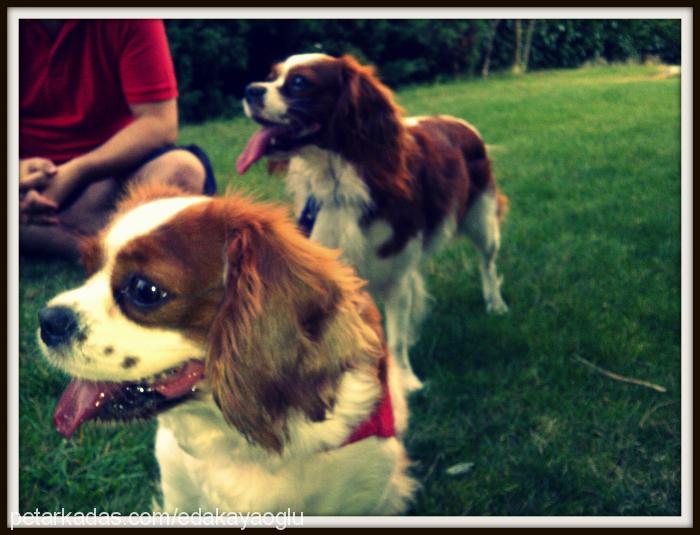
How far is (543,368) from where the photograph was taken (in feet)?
9.29

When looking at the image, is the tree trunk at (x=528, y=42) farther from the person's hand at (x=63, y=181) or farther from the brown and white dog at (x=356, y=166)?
the person's hand at (x=63, y=181)

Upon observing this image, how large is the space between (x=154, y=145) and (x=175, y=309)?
2.08 metres

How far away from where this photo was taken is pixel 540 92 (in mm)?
5664

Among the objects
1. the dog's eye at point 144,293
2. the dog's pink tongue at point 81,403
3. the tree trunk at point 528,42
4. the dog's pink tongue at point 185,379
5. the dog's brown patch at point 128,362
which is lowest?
the dog's pink tongue at point 81,403

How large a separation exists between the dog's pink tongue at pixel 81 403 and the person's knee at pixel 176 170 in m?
1.80

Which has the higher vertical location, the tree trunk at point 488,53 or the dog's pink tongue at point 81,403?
the tree trunk at point 488,53

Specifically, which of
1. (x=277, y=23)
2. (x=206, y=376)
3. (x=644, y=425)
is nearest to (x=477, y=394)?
(x=644, y=425)

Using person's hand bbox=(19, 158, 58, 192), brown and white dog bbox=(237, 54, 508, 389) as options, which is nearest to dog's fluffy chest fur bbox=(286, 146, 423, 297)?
brown and white dog bbox=(237, 54, 508, 389)

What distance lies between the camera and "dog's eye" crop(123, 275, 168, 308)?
1.40m

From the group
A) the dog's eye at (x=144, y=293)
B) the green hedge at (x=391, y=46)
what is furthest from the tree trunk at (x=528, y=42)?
the dog's eye at (x=144, y=293)

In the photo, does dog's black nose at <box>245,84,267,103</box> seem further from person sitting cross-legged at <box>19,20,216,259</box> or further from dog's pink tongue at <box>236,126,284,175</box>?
person sitting cross-legged at <box>19,20,216,259</box>

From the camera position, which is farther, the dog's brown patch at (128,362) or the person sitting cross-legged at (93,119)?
the person sitting cross-legged at (93,119)

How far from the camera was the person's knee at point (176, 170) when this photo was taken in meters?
3.28

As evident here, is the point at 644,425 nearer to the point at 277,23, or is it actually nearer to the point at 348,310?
the point at 348,310
